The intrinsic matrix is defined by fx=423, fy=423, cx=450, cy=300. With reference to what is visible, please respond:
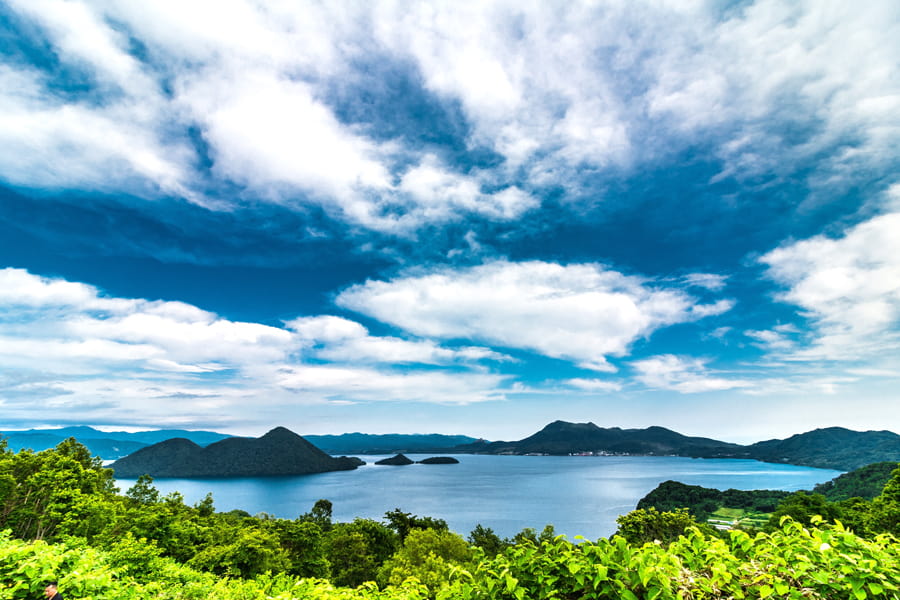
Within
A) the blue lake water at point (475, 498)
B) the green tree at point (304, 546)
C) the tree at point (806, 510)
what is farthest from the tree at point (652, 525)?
the blue lake water at point (475, 498)

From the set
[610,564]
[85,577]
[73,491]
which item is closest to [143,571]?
[85,577]

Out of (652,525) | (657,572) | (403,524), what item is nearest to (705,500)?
(652,525)

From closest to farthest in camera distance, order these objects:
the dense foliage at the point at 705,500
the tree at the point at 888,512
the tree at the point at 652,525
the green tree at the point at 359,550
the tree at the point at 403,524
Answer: the tree at the point at 888,512 → the green tree at the point at 359,550 → the tree at the point at 652,525 → the tree at the point at 403,524 → the dense foliage at the point at 705,500

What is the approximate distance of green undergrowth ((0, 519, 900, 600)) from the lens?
10.9ft

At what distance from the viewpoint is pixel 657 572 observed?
3.52m

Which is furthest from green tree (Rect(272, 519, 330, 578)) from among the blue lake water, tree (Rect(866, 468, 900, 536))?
the blue lake water

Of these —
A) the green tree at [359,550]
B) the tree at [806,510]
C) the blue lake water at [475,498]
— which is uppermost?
the tree at [806,510]

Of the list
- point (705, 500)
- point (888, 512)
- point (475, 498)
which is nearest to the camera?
point (888, 512)

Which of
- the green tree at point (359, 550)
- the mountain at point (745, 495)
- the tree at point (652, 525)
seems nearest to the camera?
the green tree at point (359, 550)

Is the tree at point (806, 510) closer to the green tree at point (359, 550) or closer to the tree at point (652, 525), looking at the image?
the tree at point (652, 525)

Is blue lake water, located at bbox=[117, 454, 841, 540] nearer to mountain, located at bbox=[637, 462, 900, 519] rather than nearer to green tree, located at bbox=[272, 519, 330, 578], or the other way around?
mountain, located at bbox=[637, 462, 900, 519]

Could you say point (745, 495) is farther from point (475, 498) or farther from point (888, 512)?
point (888, 512)

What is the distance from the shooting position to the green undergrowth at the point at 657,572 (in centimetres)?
333

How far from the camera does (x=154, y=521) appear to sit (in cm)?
2228
